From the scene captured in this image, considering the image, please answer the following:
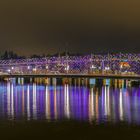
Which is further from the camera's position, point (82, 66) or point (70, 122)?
point (82, 66)

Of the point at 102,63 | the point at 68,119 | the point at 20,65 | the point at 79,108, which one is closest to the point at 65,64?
the point at 102,63

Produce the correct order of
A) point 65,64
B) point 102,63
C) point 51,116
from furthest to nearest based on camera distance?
point 65,64 → point 102,63 → point 51,116

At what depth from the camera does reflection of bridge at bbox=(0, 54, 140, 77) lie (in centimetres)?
8450

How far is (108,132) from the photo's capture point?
907 inches

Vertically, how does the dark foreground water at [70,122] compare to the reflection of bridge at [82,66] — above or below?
below

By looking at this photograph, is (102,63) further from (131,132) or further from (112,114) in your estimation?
(131,132)

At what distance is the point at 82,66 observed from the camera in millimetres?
99750

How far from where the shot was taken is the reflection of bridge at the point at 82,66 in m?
84.5

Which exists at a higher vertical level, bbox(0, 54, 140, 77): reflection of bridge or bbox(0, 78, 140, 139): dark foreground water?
bbox(0, 54, 140, 77): reflection of bridge

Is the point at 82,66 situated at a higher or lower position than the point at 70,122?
higher

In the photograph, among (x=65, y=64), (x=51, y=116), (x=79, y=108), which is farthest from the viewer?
(x=65, y=64)

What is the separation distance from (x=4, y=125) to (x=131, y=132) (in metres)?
6.68

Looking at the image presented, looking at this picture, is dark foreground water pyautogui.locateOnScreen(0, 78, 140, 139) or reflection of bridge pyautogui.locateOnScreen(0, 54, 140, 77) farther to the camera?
reflection of bridge pyautogui.locateOnScreen(0, 54, 140, 77)

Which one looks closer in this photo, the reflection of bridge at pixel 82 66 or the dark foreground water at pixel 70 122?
the dark foreground water at pixel 70 122
